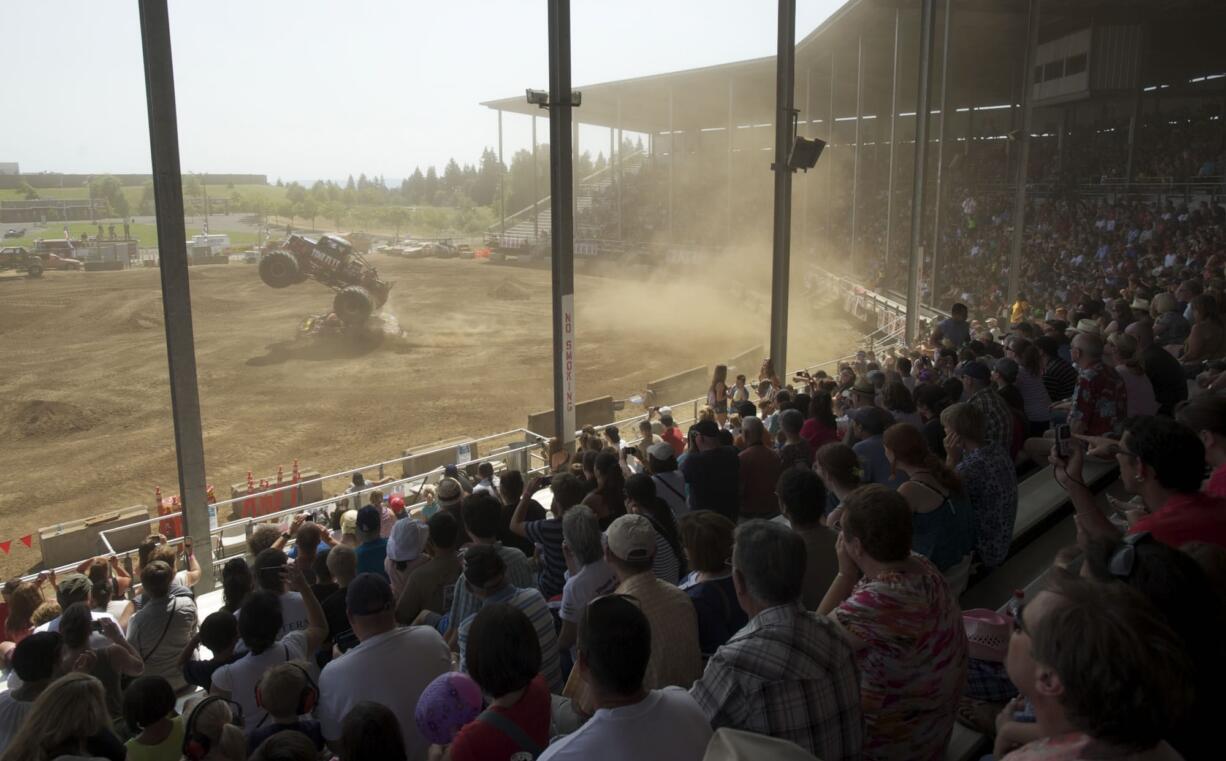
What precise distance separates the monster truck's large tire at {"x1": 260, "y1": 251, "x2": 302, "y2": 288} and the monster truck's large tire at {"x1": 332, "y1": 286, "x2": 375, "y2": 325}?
122 centimetres

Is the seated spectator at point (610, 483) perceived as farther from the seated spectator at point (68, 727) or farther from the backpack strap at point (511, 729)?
the seated spectator at point (68, 727)

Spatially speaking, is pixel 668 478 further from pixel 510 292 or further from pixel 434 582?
pixel 510 292

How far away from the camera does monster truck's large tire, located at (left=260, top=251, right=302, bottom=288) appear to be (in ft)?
71.7

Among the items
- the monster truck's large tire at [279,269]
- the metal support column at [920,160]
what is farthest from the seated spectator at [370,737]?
the monster truck's large tire at [279,269]

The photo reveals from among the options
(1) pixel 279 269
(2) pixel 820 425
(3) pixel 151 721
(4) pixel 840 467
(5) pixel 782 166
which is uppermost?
(5) pixel 782 166

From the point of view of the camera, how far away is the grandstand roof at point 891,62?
24625 millimetres

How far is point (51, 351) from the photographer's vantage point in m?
23.5

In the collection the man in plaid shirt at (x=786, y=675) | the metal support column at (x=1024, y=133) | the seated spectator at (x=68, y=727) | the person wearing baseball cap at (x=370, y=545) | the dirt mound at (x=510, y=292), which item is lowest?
the dirt mound at (x=510, y=292)

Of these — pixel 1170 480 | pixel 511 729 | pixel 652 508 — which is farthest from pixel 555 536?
pixel 1170 480

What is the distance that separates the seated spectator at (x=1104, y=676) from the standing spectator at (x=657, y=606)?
1.21m

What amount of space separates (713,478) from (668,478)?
297mm

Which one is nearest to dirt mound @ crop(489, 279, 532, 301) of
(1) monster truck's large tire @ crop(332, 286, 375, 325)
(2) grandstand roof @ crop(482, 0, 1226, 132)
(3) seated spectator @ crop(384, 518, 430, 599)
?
(2) grandstand roof @ crop(482, 0, 1226, 132)

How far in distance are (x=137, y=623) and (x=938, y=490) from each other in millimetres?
3817

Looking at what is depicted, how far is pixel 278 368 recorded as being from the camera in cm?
2269
